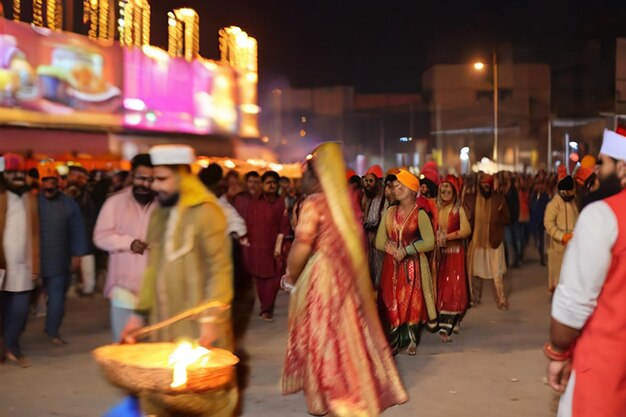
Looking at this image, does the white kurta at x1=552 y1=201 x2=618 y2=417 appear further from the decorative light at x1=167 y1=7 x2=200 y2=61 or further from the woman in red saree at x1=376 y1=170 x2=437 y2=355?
the decorative light at x1=167 y1=7 x2=200 y2=61

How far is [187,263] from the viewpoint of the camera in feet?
16.0

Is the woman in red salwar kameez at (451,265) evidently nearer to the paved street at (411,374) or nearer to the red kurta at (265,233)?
the paved street at (411,374)

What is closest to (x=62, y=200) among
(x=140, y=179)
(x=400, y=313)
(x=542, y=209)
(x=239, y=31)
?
(x=140, y=179)

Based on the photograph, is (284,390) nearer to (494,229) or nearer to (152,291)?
(152,291)

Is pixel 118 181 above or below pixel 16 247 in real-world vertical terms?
above

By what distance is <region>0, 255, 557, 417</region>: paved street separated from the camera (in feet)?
22.7

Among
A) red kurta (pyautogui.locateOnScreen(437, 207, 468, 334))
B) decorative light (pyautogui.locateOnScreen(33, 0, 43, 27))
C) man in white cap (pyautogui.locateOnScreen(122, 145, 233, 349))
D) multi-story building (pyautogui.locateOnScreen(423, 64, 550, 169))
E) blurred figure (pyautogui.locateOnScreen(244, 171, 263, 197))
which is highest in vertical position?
decorative light (pyautogui.locateOnScreen(33, 0, 43, 27))

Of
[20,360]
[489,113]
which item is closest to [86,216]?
[20,360]

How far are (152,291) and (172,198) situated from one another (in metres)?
0.53

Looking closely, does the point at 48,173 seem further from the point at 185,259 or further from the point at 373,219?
the point at 185,259

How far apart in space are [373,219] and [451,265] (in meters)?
1.29

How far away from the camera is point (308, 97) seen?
72.5 m

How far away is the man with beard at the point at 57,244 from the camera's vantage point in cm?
931

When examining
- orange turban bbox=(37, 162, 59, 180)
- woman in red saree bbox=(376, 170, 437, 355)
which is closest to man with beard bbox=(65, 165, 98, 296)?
orange turban bbox=(37, 162, 59, 180)
